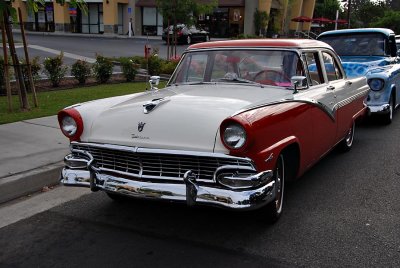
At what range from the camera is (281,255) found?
11.6 feet

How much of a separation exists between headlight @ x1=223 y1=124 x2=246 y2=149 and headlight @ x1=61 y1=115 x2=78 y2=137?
147 centimetres

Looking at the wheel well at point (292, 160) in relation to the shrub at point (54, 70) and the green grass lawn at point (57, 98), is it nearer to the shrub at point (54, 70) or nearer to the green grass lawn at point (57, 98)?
the green grass lawn at point (57, 98)

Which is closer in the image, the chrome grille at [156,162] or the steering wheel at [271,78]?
the chrome grille at [156,162]

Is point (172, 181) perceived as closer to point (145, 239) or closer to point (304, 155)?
point (145, 239)

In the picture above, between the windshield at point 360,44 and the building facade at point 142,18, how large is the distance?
30895mm

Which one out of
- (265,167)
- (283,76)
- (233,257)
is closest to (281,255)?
(233,257)

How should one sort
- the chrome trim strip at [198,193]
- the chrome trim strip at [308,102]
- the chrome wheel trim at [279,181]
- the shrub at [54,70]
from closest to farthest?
1. the chrome trim strip at [198,193]
2. the chrome trim strip at [308,102]
3. the chrome wheel trim at [279,181]
4. the shrub at [54,70]

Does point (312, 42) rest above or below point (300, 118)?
above

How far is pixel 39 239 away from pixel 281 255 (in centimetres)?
205

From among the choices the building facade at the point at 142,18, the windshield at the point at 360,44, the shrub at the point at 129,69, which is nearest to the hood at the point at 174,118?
the windshield at the point at 360,44

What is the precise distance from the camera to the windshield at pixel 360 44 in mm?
9619

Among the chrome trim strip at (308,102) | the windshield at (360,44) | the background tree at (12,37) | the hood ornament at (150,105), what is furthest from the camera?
the windshield at (360,44)

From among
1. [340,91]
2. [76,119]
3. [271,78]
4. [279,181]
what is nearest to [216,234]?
[279,181]

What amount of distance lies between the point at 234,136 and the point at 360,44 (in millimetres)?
7406
